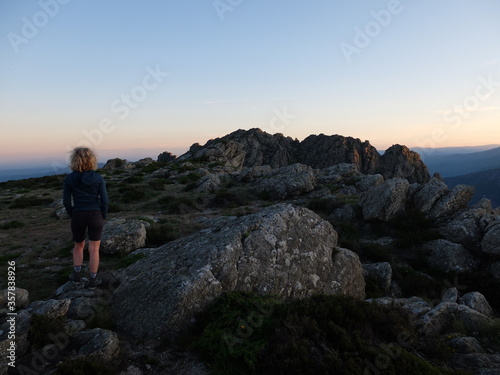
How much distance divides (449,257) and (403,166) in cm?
8458

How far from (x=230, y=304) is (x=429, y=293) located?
30.3ft

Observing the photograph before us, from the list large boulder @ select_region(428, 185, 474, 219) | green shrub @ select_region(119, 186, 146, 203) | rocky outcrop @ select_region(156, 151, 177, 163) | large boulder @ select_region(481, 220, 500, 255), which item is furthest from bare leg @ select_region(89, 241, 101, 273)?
rocky outcrop @ select_region(156, 151, 177, 163)

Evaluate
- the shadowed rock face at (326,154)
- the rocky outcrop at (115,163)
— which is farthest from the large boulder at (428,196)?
the shadowed rock face at (326,154)

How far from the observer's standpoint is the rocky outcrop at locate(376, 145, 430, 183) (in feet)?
285

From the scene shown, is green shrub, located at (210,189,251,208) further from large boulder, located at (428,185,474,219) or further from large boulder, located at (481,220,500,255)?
large boulder, located at (481,220,500,255)

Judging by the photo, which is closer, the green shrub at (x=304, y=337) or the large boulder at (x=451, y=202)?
the green shrub at (x=304, y=337)

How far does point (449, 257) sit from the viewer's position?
44.8 ft

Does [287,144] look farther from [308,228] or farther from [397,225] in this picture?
[308,228]

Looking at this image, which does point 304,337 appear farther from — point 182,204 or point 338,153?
point 338,153

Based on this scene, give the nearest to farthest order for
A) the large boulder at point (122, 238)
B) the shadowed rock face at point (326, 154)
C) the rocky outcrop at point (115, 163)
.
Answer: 1. the large boulder at point (122, 238)
2. the rocky outcrop at point (115, 163)
3. the shadowed rock face at point (326, 154)

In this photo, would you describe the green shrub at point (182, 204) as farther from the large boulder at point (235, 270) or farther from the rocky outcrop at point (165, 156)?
the rocky outcrop at point (165, 156)

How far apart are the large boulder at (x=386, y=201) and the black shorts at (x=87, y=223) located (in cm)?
1539

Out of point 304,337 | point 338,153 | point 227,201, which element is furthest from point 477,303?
point 338,153

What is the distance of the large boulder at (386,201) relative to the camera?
1778 cm
